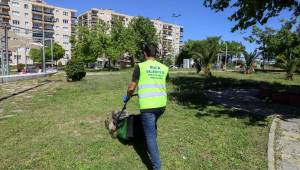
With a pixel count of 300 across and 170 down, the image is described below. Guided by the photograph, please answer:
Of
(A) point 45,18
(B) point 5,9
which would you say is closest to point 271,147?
(B) point 5,9

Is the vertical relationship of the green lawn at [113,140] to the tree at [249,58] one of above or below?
below

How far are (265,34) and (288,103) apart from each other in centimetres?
2925

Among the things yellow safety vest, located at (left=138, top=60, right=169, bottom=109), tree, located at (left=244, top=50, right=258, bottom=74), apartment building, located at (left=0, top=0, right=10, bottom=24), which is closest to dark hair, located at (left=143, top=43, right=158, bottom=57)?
yellow safety vest, located at (left=138, top=60, right=169, bottom=109)

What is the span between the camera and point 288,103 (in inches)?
417

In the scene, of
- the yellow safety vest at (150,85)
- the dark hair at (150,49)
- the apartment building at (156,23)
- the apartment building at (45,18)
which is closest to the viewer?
the yellow safety vest at (150,85)

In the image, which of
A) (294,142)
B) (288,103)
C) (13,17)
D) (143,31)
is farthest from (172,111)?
(13,17)

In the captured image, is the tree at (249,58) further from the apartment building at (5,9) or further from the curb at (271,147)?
the apartment building at (5,9)

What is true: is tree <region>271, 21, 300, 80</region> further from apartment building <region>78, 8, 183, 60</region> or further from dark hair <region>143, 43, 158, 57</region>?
apartment building <region>78, 8, 183, 60</region>

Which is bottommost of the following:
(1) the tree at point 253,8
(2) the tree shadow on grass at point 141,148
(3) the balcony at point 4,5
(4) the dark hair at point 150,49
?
(2) the tree shadow on grass at point 141,148

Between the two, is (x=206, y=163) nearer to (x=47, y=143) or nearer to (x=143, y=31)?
(x=47, y=143)

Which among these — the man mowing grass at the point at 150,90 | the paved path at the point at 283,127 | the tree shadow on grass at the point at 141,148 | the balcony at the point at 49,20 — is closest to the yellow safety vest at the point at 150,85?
the man mowing grass at the point at 150,90

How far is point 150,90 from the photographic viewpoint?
4.14 metres

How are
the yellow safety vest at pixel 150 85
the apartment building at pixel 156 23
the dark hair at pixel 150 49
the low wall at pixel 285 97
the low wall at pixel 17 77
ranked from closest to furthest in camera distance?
the yellow safety vest at pixel 150 85, the dark hair at pixel 150 49, the low wall at pixel 285 97, the low wall at pixel 17 77, the apartment building at pixel 156 23

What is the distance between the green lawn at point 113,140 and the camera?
4794mm
